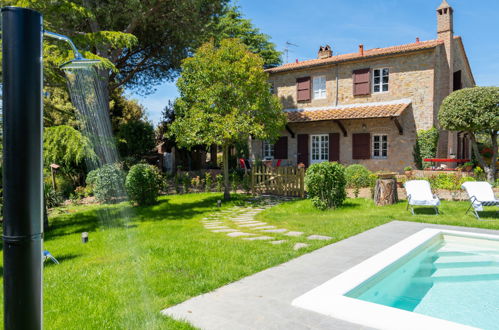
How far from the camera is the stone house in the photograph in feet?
53.2

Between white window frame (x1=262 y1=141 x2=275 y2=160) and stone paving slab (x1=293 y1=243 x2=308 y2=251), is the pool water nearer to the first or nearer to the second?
stone paving slab (x1=293 y1=243 x2=308 y2=251)

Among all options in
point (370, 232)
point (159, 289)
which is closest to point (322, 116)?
point (370, 232)

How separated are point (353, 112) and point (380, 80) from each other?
7.19ft

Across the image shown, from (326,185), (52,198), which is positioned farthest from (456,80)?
(52,198)

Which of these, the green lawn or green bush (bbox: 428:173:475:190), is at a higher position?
green bush (bbox: 428:173:475:190)

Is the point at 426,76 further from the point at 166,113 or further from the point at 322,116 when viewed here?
the point at 166,113

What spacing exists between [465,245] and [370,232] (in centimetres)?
165

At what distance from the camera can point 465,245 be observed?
20.9ft

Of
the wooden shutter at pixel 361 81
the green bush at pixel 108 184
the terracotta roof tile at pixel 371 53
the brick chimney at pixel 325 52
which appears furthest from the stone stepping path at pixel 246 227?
the brick chimney at pixel 325 52

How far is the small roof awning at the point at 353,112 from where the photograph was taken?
16.0 m

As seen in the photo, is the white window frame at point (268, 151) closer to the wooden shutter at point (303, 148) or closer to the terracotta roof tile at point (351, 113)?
the wooden shutter at point (303, 148)

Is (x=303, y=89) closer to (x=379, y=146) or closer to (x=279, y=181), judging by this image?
(x=379, y=146)

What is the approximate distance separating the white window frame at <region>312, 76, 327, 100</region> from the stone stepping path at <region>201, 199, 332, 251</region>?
10276 millimetres

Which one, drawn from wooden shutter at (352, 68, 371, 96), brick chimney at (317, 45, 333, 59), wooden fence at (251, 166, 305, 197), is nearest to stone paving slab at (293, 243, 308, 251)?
wooden fence at (251, 166, 305, 197)
